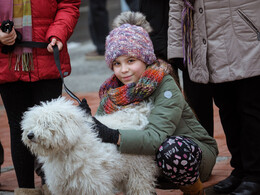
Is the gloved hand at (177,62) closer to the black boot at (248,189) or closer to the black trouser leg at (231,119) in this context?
the black trouser leg at (231,119)

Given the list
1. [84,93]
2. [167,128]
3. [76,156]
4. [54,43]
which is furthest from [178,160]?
[84,93]

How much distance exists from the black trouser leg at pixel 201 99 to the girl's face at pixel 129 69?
0.79 metres

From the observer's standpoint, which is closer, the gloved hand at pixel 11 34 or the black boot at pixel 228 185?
the gloved hand at pixel 11 34

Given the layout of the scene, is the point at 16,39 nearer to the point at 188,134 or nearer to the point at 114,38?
the point at 114,38

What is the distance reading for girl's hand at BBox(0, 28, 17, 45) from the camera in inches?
120

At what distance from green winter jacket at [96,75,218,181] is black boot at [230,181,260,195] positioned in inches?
9.8

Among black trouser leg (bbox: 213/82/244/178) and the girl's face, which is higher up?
the girl's face

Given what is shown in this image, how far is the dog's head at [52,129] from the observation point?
2.53 meters

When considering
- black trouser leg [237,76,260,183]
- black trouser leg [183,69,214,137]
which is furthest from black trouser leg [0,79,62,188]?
black trouser leg [237,76,260,183]

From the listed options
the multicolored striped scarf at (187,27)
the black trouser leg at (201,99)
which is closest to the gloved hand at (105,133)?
the multicolored striped scarf at (187,27)

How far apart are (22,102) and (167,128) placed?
105 cm

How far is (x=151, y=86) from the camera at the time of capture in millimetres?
2982

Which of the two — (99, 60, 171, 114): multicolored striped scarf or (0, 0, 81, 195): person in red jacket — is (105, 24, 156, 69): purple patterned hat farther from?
(0, 0, 81, 195): person in red jacket

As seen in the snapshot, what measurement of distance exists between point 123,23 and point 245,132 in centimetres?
112
